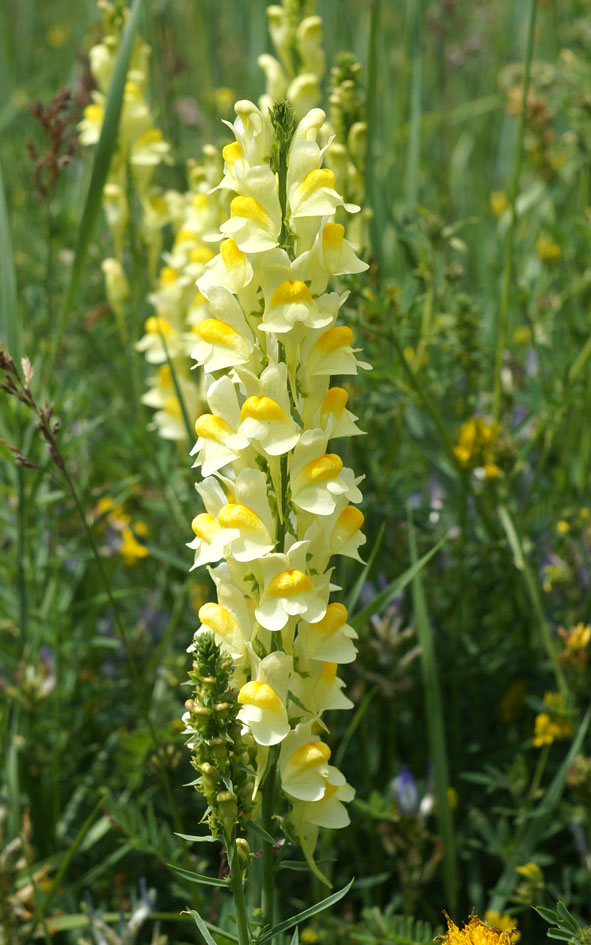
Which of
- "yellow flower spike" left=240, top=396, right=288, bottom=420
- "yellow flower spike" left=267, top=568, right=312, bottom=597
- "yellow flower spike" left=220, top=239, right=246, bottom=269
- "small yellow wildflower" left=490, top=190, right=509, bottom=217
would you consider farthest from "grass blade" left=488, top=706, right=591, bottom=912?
"small yellow wildflower" left=490, top=190, right=509, bottom=217

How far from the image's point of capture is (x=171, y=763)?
1720mm

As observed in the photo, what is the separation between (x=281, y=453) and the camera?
45.6 inches

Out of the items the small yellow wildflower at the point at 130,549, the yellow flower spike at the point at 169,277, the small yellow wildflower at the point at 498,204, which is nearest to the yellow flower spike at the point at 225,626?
the small yellow wildflower at the point at 130,549

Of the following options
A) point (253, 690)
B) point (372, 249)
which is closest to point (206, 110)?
point (372, 249)

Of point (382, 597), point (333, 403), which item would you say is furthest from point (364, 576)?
point (333, 403)

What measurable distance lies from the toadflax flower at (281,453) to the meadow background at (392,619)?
0.30 metres

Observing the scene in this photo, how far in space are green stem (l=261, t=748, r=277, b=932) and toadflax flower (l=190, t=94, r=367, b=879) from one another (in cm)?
1

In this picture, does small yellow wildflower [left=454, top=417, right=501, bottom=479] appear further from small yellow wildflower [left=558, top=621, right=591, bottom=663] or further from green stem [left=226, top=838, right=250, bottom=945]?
green stem [left=226, top=838, right=250, bottom=945]

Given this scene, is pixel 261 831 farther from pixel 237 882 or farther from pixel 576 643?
pixel 576 643

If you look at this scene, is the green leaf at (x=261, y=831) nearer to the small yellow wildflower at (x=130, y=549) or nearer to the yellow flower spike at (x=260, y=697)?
the yellow flower spike at (x=260, y=697)

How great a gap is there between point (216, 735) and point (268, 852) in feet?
0.77

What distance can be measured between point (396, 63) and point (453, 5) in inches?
20.0

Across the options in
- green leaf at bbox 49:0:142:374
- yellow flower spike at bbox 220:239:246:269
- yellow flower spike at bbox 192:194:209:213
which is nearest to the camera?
yellow flower spike at bbox 220:239:246:269

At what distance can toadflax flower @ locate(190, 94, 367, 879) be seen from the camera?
117 centimetres
